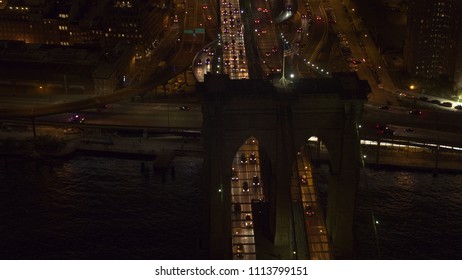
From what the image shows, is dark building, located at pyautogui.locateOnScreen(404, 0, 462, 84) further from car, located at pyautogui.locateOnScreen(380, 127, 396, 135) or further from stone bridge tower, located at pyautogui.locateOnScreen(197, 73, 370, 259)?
stone bridge tower, located at pyautogui.locateOnScreen(197, 73, 370, 259)

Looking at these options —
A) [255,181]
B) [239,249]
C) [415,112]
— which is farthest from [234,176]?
[415,112]

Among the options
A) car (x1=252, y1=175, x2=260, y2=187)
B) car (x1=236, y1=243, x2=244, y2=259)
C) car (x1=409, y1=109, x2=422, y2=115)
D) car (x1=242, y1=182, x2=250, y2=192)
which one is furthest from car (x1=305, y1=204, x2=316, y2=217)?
car (x1=409, y1=109, x2=422, y2=115)

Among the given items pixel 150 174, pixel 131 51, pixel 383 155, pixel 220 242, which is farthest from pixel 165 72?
pixel 220 242

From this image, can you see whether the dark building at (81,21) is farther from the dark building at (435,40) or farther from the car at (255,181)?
the car at (255,181)

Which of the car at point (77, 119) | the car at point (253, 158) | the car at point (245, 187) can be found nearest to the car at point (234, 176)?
the car at point (245, 187)

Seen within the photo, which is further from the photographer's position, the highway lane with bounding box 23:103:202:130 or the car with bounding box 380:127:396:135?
the highway lane with bounding box 23:103:202:130

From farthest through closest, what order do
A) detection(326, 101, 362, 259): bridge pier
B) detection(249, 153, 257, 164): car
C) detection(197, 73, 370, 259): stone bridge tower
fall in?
detection(249, 153, 257, 164): car → detection(326, 101, 362, 259): bridge pier → detection(197, 73, 370, 259): stone bridge tower

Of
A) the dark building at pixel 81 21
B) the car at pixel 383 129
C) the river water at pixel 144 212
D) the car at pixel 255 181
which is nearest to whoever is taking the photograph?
the river water at pixel 144 212
